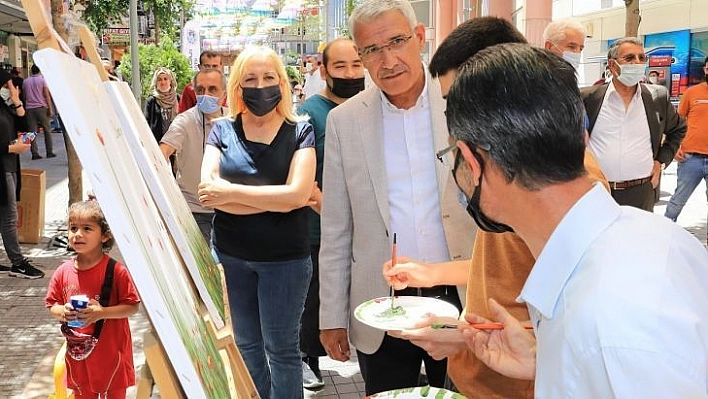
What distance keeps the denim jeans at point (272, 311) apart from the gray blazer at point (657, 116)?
288 centimetres

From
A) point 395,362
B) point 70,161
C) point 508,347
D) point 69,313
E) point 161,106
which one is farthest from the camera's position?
point 70,161

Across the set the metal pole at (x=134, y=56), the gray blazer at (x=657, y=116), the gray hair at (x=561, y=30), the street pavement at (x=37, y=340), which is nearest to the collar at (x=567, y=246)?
the street pavement at (x=37, y=340)

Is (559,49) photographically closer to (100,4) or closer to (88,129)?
(88,129)

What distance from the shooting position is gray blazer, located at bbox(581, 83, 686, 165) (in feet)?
17.4

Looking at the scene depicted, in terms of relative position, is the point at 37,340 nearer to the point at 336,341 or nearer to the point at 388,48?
the point at 336,341

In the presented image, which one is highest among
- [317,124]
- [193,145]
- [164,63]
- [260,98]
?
[164,63]

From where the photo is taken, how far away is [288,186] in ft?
10.2

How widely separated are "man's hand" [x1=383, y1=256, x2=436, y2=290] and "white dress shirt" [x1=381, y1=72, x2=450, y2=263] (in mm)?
263

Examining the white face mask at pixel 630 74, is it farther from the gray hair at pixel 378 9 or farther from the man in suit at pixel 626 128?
the gray hair at pixel 378 9

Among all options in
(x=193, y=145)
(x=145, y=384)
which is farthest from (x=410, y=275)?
(x=193, y=145)

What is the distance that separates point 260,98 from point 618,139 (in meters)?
3.16

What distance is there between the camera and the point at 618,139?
5.29 m

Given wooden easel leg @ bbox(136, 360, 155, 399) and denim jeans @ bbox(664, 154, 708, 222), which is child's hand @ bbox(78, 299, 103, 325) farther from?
denim jeans @ bbox(664, 154, 708, 222)

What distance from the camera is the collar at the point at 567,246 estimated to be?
1.13 m
